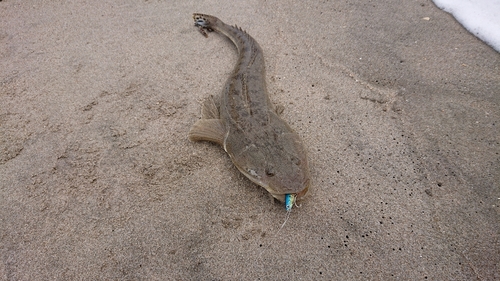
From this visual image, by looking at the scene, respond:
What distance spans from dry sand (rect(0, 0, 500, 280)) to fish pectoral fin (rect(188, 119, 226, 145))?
140mm

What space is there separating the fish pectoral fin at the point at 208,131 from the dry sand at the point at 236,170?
5.5 inches

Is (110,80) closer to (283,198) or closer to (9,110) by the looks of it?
(9,110)

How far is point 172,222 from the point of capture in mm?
2920

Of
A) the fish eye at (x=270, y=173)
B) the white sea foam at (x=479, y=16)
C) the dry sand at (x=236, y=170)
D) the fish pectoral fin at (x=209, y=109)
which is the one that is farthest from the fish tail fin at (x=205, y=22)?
the white sea foam at (x=479, y=16)

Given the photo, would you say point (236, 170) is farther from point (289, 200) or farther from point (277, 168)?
point (289, 200)

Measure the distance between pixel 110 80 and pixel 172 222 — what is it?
2501 mm

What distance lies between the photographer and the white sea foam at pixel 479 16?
14.8ft

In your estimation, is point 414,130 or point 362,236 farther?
point 414,130

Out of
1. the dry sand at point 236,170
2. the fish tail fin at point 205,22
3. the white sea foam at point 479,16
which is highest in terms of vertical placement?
the fish tail fin at point 205,22

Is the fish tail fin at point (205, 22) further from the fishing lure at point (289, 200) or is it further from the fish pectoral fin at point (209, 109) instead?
the fishing lure at point (289, 200)

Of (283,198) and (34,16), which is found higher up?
→ (34,16)

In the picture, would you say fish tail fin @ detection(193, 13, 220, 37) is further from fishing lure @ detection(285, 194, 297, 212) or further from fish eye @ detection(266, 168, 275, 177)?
fishing lure @ detection(285, 194, 297, 212)

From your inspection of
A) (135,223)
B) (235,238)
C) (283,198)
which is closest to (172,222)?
(135,223)

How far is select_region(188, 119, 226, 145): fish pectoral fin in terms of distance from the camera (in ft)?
11.3
